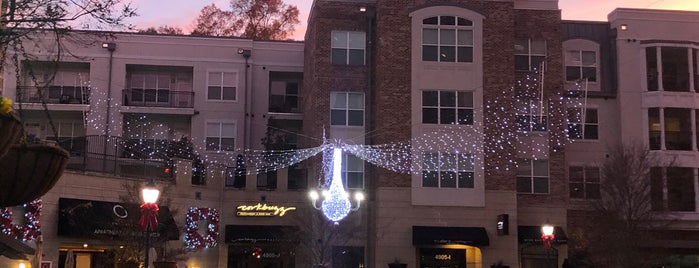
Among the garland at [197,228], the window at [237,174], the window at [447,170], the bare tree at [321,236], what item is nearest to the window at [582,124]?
the window at [447,170]

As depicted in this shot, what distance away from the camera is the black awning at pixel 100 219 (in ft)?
98.9

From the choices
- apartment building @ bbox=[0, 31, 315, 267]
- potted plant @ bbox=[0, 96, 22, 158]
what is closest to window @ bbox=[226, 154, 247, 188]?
apartment building @ bbox=[0, 31, 315, 267]

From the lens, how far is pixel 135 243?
28.1 meters

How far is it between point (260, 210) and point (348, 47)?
28.3 feet

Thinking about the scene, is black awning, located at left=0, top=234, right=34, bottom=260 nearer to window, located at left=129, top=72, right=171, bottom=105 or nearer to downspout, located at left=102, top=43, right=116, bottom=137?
downspout, located at left=102, top=43, right=116, bottom=137

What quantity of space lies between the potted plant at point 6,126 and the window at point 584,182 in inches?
1443

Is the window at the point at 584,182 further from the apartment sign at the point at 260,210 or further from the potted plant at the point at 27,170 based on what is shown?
the potted plant at the point at 27,170

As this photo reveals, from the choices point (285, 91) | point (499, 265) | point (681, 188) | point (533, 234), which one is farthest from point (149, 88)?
point (681, 188)

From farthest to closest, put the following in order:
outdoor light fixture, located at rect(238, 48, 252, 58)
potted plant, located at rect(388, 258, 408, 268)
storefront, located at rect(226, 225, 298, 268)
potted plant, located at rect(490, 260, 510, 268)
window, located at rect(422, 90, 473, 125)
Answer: outdoor light fixture, located at rect(238, 48, 252, 58) → window, located at rect(422, 90, 473, 125) → storefront, located at rect(226, 225, 298, 268) → potted plant, located at rect(490, 260, 510, 268) → potted plant, located at rect(388, 258, 408, 268)

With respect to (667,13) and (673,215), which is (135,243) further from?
(667,13)

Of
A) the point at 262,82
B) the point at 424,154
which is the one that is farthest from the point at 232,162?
the point at 424,154

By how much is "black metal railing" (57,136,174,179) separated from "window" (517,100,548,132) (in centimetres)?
1627

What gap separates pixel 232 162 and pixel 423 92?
36.5 ft

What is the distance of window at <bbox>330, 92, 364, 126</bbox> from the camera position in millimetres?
37781
